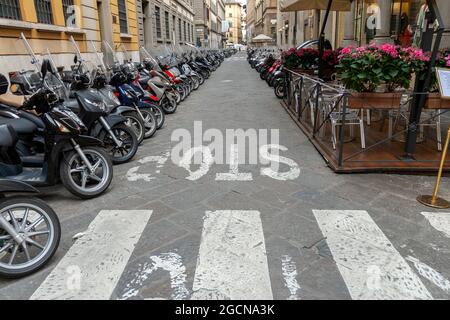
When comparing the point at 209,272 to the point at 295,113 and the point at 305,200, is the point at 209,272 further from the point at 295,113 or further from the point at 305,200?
the point at 295,113

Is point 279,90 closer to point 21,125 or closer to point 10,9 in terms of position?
point 10,9

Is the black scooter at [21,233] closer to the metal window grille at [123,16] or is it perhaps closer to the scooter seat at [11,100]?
the scooter seat at [11,100]

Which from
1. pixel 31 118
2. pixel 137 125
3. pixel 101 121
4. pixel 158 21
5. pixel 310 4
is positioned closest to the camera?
pixel 31 118

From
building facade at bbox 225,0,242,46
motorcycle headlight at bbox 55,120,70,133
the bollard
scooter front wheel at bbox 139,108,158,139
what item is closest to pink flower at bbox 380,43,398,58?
the bollard

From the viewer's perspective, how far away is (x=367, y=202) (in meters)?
3.91

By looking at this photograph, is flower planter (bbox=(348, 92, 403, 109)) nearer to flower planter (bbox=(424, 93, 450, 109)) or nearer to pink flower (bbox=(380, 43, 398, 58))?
flower planter (bbox=(424, 93, 450, 109))

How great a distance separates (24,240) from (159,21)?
890 inches

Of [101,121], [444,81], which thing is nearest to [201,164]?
[101,121]

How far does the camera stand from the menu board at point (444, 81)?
424 cm

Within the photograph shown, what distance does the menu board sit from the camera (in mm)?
4242

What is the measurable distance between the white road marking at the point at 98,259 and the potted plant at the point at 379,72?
3.15 metres

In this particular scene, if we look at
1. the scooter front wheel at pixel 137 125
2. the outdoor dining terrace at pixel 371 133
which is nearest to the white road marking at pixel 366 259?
the outdoor dining terrace at pixel 371 133

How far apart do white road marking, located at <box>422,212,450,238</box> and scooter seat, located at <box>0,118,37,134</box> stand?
4.51 m

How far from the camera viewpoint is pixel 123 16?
51.9ft
